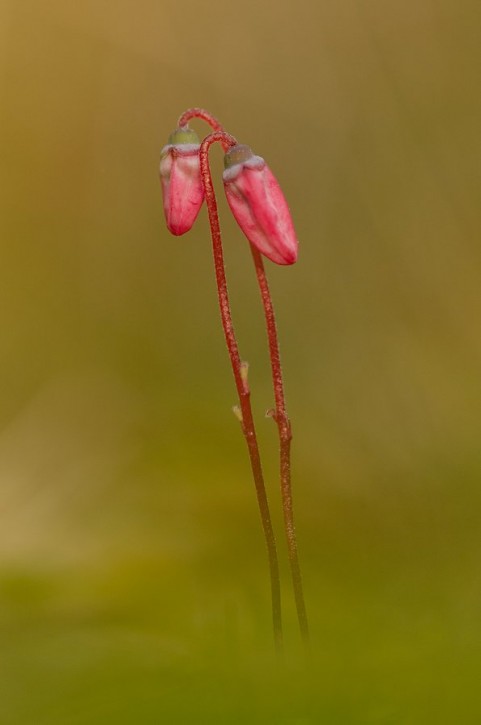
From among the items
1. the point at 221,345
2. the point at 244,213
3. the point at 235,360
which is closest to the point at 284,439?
the point at 235,360

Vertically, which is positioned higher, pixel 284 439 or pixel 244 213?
pixel 244 213

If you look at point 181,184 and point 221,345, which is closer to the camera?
point 181,184

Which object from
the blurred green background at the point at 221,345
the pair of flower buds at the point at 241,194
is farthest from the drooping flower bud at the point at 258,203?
the blurred green background at the point at 221,345

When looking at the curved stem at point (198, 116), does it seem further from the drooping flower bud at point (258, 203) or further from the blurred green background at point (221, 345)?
the blurred green background at point (221, 345)

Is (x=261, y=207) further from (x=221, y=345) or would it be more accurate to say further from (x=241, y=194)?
(x=221, y=345)

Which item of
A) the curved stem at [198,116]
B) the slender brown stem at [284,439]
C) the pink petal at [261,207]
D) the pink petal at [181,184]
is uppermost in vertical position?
the curved stem at [198,116]

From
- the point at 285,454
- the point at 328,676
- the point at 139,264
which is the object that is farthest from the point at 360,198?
the point at 328,676

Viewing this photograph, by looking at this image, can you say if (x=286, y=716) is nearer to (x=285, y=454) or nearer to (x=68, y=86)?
(x=285, y=454)
